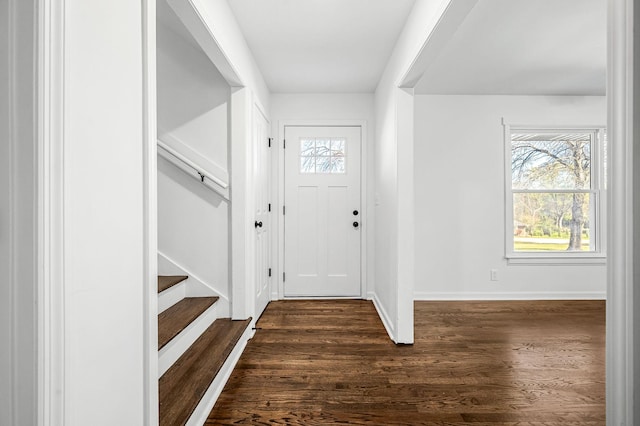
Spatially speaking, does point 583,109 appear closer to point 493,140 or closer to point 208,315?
point 493,140

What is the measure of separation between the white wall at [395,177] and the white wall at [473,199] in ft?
2.42

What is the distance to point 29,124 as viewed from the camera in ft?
2.63

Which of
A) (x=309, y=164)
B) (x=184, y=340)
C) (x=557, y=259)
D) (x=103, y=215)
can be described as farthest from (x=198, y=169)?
(x=557, y=259)

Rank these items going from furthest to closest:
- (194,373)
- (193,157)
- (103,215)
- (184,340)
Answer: (193,157), (184,340), (194,373), (103,215)

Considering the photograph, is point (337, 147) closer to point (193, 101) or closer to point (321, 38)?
point (321, 38)

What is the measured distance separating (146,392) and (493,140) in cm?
415

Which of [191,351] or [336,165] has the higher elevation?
[336,165]

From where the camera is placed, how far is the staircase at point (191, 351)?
1719 mm

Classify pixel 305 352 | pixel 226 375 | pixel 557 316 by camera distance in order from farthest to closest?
pixel 557 316
pixel 305 352
pixel 226 375

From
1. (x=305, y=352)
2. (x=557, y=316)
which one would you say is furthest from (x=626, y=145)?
(x=557, y=316)

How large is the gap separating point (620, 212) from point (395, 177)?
218cm

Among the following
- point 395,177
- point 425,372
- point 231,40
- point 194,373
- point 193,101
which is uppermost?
point 231,40

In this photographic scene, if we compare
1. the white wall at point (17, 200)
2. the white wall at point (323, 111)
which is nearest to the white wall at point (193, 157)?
the white wall at point (323, 111)

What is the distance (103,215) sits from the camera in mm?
1039
